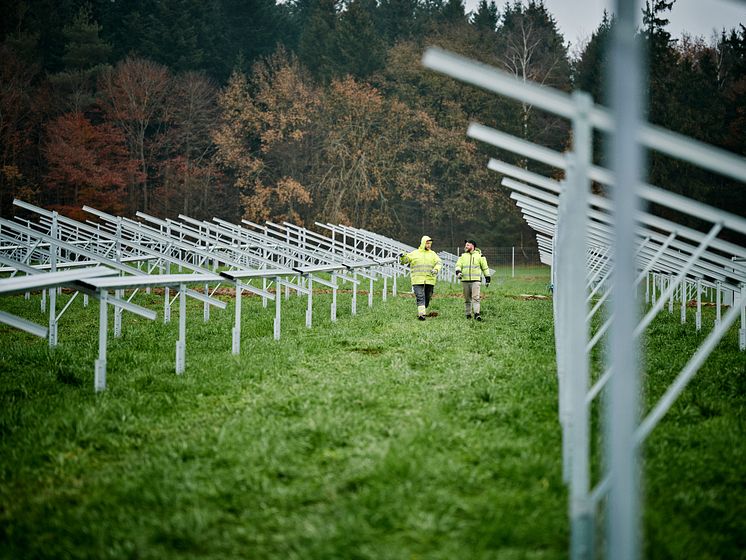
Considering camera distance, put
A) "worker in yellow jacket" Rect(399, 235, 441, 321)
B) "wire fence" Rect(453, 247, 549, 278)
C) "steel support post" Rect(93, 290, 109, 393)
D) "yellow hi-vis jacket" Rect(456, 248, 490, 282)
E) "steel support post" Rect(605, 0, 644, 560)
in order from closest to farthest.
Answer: "steel support post" Rect(605, 0, 644, 560) → "steel support post" Rect(93, 290, 109, 393) → "worker in yellow jacket" Rect(399, 235, 441, 321) → "yellow hi-vis jacket" Rect(456, 248, 490, 282) → "wire fence" Rect(453, 247, 549, 278)

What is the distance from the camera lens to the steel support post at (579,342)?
2.80 meters

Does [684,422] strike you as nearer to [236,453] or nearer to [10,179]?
[236,453]

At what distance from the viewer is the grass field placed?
3.14 m

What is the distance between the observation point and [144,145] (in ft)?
117

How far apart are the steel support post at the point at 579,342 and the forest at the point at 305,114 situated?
28622 millimetres

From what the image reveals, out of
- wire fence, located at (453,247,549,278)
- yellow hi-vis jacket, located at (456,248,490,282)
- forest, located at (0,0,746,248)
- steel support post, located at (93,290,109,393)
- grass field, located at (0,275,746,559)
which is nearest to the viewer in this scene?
grass field, located at (0,275,746,559)

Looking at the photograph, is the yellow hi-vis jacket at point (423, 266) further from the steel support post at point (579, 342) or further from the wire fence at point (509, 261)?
the wire fence at point (509, 261)

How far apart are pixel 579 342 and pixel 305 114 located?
111 feet

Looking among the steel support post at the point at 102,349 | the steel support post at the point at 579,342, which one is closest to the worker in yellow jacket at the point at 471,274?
the steel support post at the point at 102,349

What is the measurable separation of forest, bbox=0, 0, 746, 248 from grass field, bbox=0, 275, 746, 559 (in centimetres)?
2581

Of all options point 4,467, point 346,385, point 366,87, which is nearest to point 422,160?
point 366,87

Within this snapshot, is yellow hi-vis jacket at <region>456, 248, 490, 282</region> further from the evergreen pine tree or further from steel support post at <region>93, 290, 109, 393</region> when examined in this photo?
the evergreen pine tree

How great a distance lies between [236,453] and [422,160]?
34.3m

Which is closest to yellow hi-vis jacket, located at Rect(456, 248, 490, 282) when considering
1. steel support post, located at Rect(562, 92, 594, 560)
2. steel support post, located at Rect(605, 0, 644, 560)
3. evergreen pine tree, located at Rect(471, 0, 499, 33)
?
steel support post, located at Rect(562, 92, 594, 560)
